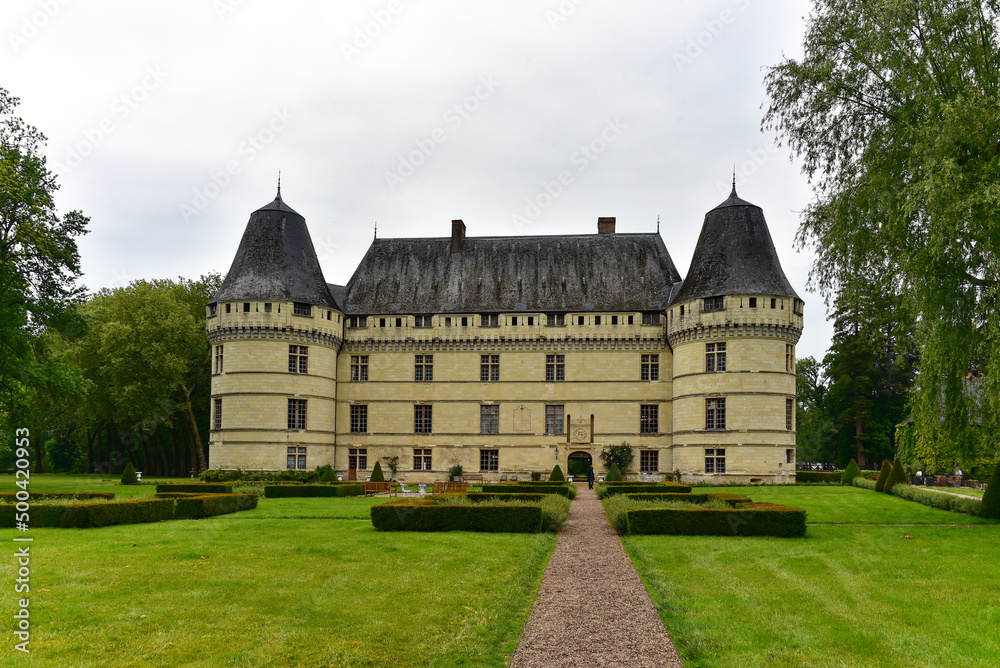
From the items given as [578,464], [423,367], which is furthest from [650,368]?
[423,367]

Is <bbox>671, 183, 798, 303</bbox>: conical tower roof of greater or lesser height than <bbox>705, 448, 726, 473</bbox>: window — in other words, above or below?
above

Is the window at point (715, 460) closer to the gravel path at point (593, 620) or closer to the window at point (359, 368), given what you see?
the window at point (359, 368)

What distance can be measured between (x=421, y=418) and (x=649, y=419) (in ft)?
39.4

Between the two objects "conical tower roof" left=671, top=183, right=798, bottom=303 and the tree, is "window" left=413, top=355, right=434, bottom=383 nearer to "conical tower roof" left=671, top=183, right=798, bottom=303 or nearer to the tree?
"conical tower roof" left=671, top=183, right=798, bottom=303

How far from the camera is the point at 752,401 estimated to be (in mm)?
37125

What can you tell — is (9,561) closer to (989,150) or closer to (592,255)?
(989,150)

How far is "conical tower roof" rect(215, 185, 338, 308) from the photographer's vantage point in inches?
1570

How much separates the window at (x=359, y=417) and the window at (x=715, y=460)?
17.9m

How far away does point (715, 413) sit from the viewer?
37906 mm

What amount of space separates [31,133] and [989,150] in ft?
105

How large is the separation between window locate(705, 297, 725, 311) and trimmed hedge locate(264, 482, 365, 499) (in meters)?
18.5

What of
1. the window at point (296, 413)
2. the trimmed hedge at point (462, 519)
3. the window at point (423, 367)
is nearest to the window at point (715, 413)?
the window at point (423, 367)

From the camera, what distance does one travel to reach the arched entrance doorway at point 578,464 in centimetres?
4156

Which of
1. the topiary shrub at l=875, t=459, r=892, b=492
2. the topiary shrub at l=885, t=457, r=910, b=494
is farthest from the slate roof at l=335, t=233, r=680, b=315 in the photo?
the topiary shrub at l=885, t=457, r=910, b=494
